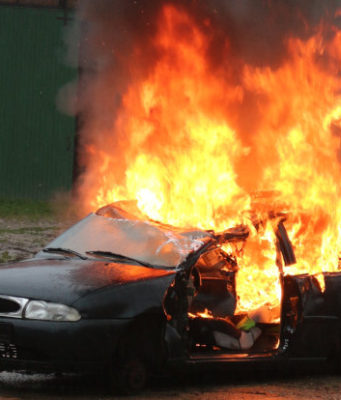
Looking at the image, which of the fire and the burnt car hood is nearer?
the burnt car hood

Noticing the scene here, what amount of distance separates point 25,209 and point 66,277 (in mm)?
15929

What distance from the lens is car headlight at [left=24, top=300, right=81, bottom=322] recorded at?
7.75m

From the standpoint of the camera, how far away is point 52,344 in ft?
Result: 25.3

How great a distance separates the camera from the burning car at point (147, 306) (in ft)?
25.5

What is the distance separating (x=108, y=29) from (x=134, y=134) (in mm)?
1271

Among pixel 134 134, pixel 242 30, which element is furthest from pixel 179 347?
pixel 242 30

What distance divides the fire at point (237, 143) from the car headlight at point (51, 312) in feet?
6.91

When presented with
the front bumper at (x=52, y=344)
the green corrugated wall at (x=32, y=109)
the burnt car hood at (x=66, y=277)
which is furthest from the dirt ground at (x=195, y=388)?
the green corrugated wall at (x=32, y=109)

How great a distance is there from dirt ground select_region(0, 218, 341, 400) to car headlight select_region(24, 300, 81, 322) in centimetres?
65

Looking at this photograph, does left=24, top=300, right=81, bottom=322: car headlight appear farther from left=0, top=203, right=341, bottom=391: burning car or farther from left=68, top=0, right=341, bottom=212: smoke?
left=68, top=0, right=341, bottom=212: smoke

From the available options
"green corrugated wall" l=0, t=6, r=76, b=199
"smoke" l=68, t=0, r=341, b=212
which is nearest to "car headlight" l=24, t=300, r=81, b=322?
"smoke" l=68, t=0, r=341, b=212

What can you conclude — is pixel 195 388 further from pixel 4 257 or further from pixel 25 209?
pixel 25 209

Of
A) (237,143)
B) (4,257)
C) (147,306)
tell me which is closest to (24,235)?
(4,257)

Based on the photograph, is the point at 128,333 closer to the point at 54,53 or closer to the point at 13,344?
the point at 13,344
